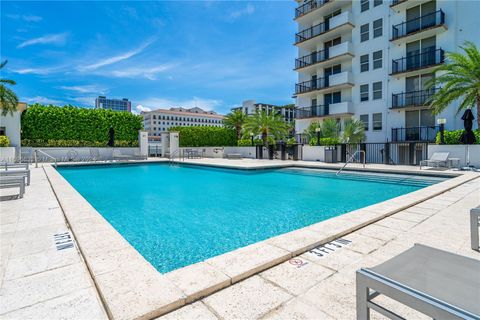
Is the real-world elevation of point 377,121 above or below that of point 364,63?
below

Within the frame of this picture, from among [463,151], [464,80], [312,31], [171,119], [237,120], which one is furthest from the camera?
[171,119]

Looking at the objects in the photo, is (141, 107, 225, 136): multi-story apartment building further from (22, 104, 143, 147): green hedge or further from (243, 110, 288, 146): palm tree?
(22, 104, 143, 147): green hedge

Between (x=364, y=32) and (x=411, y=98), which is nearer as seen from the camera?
(x=411, y=98)

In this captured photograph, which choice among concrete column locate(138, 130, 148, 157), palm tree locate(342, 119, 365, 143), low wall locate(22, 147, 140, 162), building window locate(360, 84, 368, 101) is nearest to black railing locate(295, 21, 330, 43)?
building window locate(360, 84, 368, 101)

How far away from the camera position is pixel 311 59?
24.9 metres

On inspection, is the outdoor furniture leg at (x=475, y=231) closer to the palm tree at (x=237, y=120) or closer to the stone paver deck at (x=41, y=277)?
the stone paver deck at (x=41, y=277)

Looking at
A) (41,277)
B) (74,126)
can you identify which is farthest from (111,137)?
(41,277)

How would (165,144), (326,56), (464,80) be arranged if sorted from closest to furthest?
(464,80), (326,56), (165,144)

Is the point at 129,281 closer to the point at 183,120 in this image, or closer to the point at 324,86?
the point at 324,86

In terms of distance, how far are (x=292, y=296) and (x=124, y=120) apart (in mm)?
25358

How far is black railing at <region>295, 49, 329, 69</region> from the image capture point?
2375cm

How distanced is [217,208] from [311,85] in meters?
21.6

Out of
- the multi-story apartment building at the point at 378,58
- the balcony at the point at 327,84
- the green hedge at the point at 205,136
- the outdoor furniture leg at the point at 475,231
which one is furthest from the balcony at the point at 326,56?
the outdoor furniture leg at the point at 475,231

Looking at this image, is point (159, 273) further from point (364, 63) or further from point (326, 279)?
point (364, 63)
